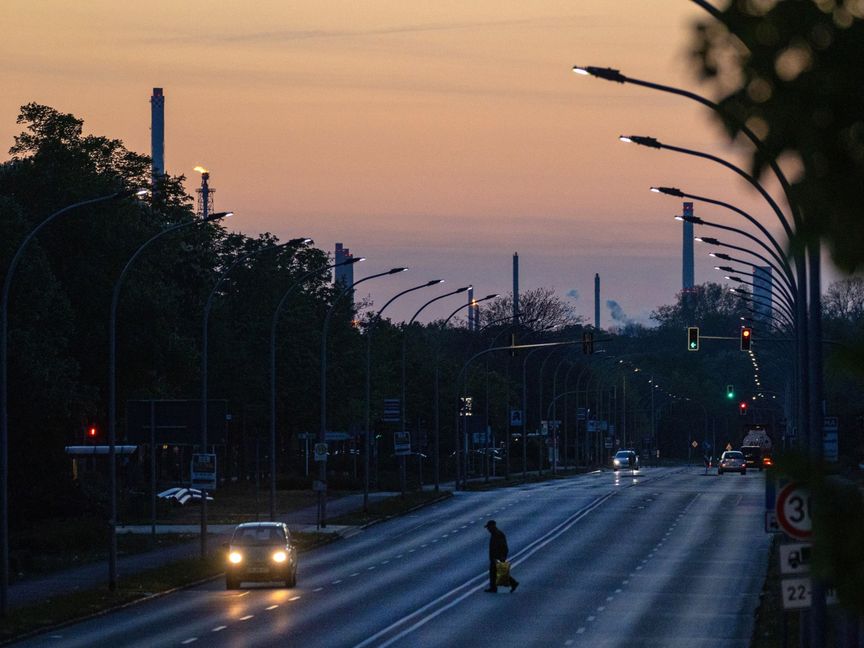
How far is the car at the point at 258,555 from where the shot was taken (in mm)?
42344

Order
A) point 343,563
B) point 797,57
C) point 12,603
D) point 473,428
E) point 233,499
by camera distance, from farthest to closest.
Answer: point 473,428 < point 233,499 < point 343,563 < point 12,603 < point 797,57

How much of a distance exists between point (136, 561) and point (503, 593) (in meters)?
13.5

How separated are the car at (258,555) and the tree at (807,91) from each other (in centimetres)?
3823

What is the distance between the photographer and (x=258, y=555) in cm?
4244

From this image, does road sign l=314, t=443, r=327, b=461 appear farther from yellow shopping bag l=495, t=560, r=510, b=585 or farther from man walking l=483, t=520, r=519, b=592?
yellow shopping bag l=495, t=560, r=510, b=585

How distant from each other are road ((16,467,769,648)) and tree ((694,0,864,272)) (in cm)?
1121

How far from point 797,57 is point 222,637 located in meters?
27.5

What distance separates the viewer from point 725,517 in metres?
68.9

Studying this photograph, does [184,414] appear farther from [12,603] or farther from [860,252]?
[860,252]

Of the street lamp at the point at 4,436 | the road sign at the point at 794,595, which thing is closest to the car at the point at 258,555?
the street lamp at the point at 4,436

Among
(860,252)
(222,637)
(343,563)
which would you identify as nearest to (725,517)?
(343,563)

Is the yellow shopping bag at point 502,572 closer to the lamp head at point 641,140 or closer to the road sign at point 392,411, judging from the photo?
the lamp head at point 641,140

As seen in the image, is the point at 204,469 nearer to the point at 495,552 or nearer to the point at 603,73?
the point at 495,552

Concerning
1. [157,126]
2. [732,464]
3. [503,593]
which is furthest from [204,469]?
[157,126]
